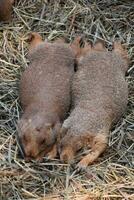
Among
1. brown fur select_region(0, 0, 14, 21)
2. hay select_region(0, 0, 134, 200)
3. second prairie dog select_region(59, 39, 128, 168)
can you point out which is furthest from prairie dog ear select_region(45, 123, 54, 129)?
brown fur select_region(0, 0, 14, 21)

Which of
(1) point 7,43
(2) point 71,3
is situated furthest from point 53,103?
(2) point 71,3

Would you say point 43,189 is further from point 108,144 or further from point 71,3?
point 71,3

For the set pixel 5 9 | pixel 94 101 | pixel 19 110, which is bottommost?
pixel 19 110

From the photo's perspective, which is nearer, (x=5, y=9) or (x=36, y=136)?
(x=36, y=136)

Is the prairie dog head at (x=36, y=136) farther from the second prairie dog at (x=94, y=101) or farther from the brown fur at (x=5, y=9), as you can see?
the brown fur at (x=5, y=9)

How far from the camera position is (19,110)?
5027mm

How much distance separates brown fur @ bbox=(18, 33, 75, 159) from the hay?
0.50 feet

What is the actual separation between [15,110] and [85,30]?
1.37m

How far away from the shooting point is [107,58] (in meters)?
5.20

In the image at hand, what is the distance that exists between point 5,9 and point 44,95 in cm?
154

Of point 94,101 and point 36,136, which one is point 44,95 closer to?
point 94,101

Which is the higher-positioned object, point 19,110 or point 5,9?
point 5,9

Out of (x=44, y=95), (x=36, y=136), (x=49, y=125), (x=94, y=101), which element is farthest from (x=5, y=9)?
(x=36, y=136)

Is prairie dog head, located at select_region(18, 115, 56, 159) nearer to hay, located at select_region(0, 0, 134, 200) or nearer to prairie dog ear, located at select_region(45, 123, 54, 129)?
prairie dog ear, located at select_region(45, 123, 54, 129)
